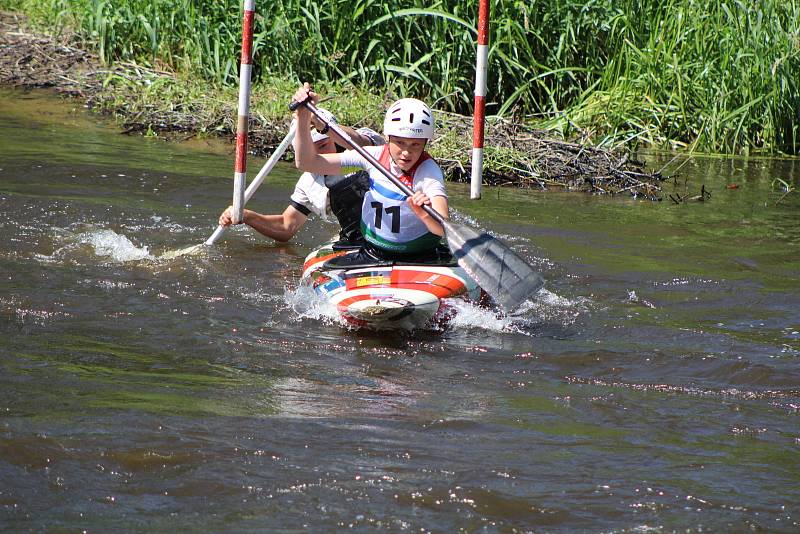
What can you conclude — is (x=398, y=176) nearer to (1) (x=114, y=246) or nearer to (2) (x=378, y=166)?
(2) (x=378, y=166)

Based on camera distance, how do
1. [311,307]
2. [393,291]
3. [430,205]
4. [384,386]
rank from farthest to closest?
[311,307] < [430,205] < [393,291] < [384,386]

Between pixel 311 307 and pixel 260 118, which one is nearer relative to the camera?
pixel 311 307

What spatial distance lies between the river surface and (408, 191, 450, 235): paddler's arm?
1.56 ft

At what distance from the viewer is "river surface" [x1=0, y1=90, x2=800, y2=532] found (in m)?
3.78

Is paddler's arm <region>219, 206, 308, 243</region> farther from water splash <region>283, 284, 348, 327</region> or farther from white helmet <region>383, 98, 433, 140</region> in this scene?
white helmet <region>383, 98, 433, 140</region>

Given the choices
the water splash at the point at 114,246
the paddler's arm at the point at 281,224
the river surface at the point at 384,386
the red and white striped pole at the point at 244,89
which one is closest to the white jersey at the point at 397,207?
the river surface at the point at 384,386

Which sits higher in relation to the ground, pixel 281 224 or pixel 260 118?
pixel 260 118

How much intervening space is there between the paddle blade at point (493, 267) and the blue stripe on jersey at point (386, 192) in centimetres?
38

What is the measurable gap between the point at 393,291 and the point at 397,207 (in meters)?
0.59

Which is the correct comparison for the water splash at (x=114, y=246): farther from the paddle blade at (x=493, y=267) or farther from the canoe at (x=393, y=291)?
the paddle blade at (x=493, y=267)

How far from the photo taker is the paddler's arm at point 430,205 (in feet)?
19.5

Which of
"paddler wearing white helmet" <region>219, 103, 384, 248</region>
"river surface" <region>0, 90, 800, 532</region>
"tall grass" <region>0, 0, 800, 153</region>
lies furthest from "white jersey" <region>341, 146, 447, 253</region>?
"tall grass" <region>0, 0, 800, 153</region>

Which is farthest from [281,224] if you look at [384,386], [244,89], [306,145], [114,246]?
[384,386]

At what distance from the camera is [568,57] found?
12.0 m
